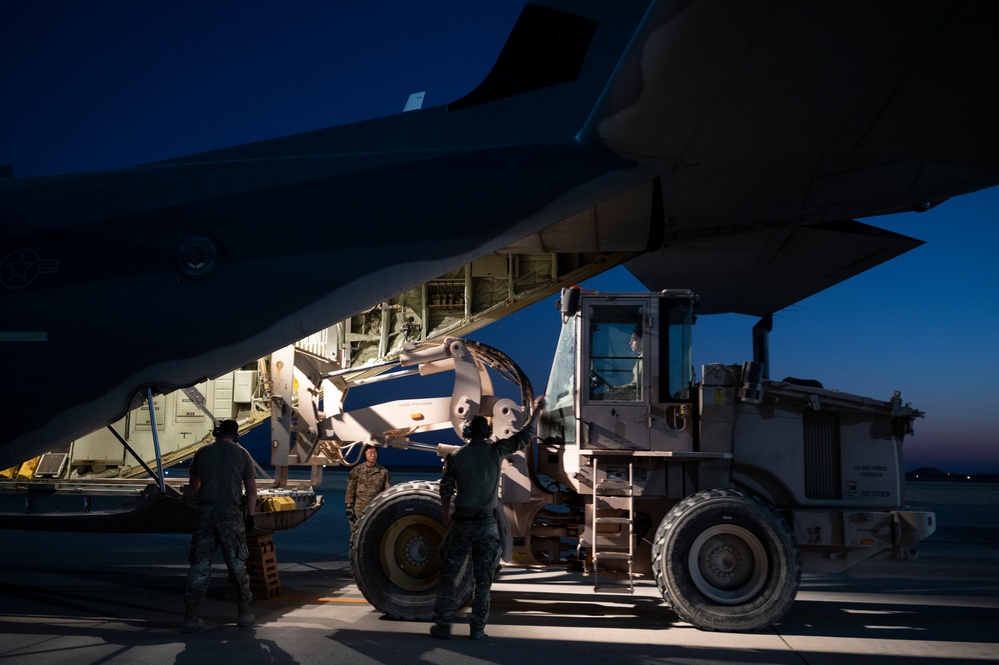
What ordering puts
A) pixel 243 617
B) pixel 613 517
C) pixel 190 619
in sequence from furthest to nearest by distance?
pixel 613 517 < pixel 243 617 < pixel 190 619

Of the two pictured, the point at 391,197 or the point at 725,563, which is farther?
the point at 391,197

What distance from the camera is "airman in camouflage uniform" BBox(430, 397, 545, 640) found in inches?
256

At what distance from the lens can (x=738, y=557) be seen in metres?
7.04

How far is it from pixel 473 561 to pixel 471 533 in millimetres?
232

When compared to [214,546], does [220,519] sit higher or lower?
higher

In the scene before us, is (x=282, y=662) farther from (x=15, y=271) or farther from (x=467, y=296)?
(x=467, y=296)

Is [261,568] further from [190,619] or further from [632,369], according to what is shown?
[632,369]

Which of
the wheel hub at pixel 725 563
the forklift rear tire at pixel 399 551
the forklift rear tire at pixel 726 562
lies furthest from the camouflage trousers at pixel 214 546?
the wheel hub at pixel 725 563

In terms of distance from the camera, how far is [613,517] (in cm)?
761

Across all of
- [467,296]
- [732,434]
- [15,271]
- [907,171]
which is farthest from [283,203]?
[467,296]

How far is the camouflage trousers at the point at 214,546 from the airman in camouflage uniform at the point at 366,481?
307cm

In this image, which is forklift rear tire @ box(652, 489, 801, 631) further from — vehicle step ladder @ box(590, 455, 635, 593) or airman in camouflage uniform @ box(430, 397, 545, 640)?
airman in camouflage uniform @ box(430, 397, 545, 640)

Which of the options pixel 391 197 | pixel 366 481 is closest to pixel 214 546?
pixel 366 481

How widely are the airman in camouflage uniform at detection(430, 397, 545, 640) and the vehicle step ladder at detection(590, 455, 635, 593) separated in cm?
117
